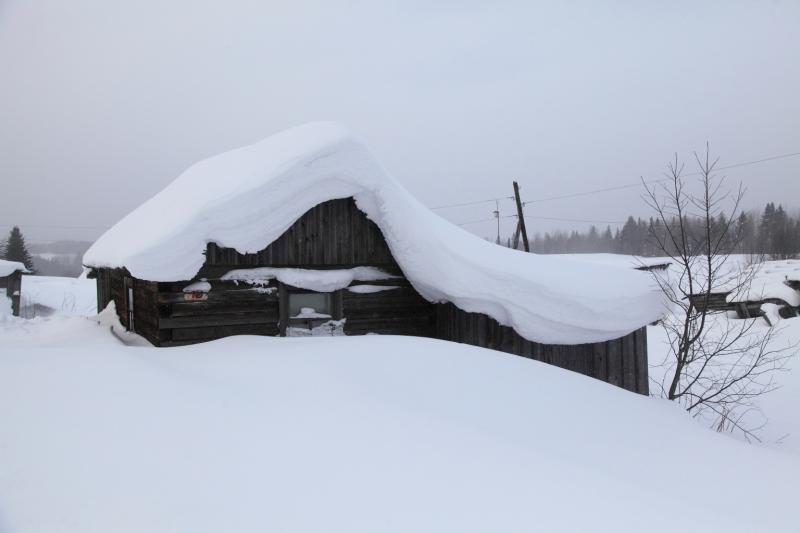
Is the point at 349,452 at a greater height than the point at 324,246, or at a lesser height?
lesser

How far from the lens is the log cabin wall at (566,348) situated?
30.0ft

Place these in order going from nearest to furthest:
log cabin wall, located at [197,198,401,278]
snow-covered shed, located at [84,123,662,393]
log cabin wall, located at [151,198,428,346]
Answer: snow-covered shed, located at [84,123,662,393], log cabin wall, located at [151,198,428,346], log cabin wall, located at [197,198,401,278]

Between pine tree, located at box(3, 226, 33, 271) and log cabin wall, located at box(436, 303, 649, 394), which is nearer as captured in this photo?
log cabin wall, located at box(436, 303, 649, 394)

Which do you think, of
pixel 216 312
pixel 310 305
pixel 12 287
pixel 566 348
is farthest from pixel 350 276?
pixel 12 287

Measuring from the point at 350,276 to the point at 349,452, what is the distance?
6.15 metres

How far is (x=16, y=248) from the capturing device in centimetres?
4897

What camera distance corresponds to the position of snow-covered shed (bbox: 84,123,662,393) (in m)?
8.09

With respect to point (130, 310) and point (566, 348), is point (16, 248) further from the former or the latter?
point (566, 348)

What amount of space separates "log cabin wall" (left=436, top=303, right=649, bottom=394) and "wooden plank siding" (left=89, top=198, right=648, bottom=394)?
0.7 inches

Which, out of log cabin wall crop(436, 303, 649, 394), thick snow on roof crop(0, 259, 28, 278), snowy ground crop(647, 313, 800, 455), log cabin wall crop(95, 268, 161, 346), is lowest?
snowy ground crop(647, 313, 800, 455)

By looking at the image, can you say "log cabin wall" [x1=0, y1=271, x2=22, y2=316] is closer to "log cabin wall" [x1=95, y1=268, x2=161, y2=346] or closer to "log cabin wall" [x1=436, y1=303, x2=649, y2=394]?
"log cabin wall" [x1=95, y1=268, x2=161, y2=346]

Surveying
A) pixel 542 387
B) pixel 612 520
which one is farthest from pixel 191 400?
pixel 542 387

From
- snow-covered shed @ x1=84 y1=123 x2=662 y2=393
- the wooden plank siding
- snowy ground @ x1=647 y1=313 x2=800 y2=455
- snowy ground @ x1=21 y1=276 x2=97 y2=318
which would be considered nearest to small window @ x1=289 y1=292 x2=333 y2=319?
snow-covered shed @ x1=84 y1=123 x2=662 y2=393

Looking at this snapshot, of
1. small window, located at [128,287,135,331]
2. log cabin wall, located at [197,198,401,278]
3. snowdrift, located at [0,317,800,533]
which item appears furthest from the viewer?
small window, located at [128,287,135,331]
